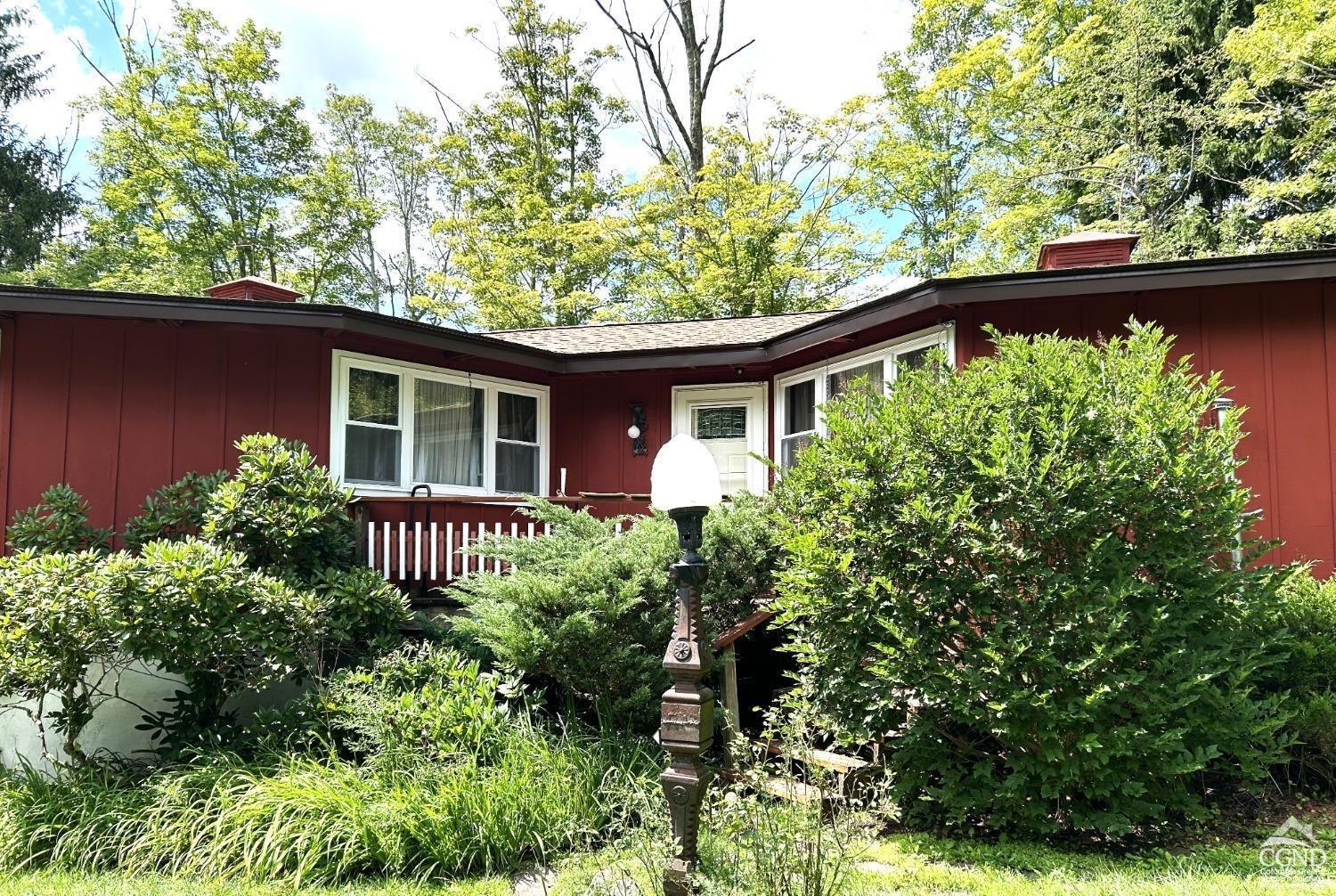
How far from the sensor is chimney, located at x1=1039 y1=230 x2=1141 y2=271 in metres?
7.38

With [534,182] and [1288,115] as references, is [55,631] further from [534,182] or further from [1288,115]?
[534,182]

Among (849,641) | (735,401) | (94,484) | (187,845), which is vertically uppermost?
(735,401)

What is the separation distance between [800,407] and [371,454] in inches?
178

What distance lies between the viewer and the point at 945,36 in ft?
61.5

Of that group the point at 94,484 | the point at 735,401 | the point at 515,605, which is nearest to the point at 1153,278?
the point at 735,401

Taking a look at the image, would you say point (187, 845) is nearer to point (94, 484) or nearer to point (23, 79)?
point (94, 484)

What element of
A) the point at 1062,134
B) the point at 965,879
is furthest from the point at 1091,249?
the point at 1062,134

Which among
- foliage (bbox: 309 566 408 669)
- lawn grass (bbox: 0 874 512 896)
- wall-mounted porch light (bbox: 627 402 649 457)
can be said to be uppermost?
wall-mounted porch light (bbox: 627 402 649 457)

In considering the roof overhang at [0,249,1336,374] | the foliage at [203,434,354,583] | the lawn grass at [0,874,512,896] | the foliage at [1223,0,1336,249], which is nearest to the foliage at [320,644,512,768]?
the lawn grass at [0,874,512,896]

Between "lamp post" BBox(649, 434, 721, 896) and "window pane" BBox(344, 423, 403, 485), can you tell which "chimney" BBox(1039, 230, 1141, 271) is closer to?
"lamp post" BBox(649, 434, 721, 896)

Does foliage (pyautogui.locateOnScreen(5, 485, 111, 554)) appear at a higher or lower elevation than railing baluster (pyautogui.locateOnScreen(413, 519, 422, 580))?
higher

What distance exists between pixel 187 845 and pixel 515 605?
2.02 m

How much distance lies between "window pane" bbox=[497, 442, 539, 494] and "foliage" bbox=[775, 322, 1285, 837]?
17.3 feet

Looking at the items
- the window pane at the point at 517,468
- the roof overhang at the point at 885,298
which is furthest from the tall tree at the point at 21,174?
the window pane at the point at 517,468
